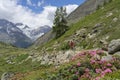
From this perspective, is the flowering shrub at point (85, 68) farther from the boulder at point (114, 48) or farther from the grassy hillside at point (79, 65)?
the boulder at point (114, 48)

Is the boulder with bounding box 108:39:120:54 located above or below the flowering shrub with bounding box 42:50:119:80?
above

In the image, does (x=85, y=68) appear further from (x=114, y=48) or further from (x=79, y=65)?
(x=114, y=48)

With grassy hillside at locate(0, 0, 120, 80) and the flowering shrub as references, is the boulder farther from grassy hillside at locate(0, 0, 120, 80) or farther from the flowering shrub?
the flowering shrub

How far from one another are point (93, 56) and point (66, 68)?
324cm

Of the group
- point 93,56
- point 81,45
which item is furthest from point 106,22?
point 93,56

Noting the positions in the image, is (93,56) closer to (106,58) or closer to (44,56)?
(106,58)

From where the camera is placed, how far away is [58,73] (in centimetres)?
2534

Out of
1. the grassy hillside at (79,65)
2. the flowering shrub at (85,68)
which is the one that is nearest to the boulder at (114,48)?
the grassy hillside at (79,65)

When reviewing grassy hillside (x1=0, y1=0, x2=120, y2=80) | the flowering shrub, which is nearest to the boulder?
grassy hillside (x1=0, y1=0, x2=120, y2=80)

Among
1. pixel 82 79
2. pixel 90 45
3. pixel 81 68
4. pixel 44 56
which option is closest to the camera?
pixel 82 79

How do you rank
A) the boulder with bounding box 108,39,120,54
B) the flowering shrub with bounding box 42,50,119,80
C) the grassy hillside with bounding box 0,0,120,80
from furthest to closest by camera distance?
1. the boulder with bounding box 108,39,120,54
2. the grassy hillside with bounding box 0,0,120,80
3. the flowering shrub with bounding box 42,50,119,80

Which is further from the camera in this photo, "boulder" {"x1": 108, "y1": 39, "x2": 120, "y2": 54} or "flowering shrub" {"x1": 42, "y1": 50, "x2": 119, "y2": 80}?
"boulder" {"x1": 108, "y1": 39, "x2": 120, "y2": 54}

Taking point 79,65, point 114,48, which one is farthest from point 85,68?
point 114,48

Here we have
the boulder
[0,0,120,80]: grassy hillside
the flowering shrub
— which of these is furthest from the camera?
the boulder
